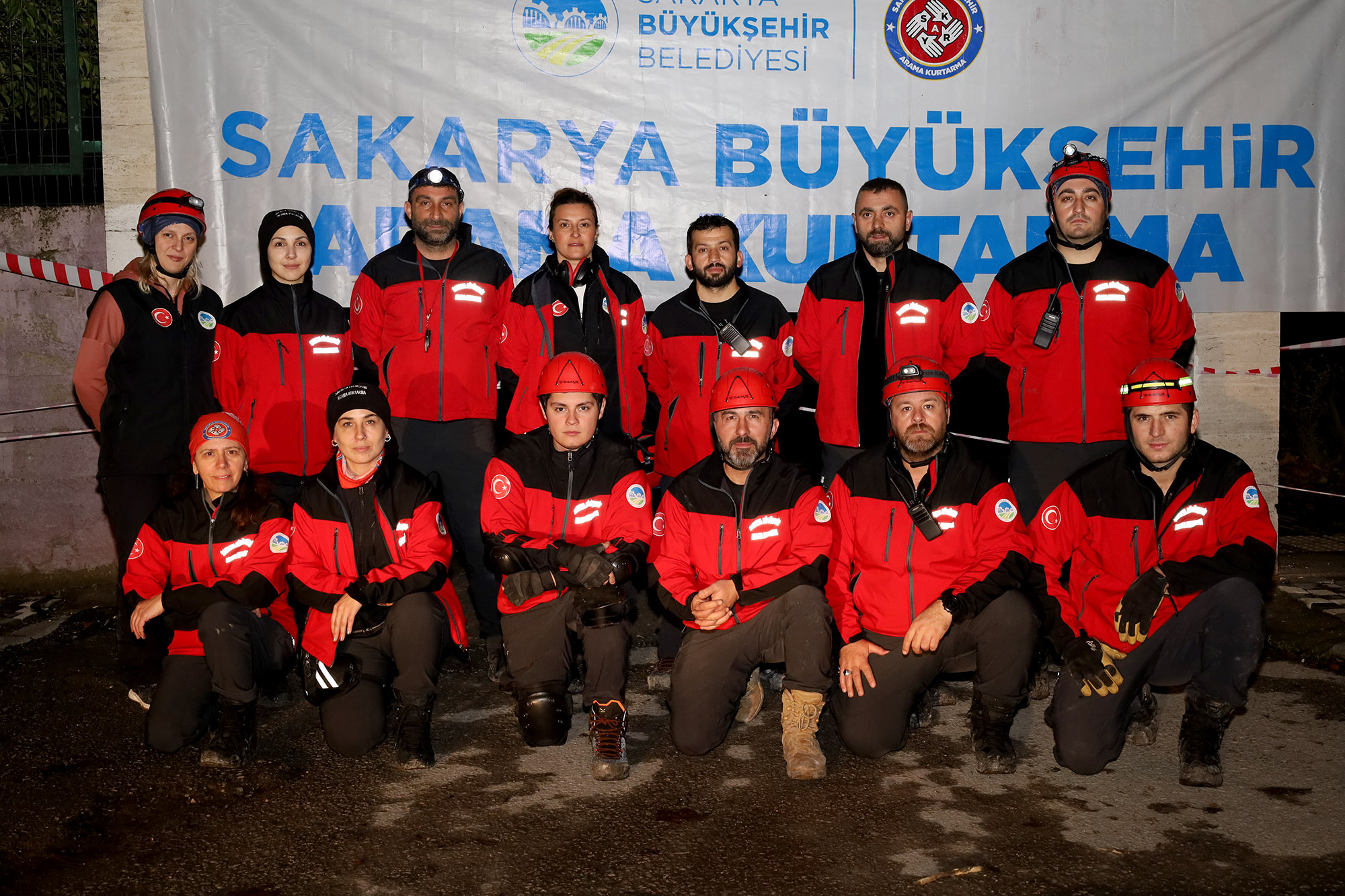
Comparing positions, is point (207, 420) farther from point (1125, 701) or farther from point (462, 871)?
point (1125, 701)

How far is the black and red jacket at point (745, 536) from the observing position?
4.14 metres

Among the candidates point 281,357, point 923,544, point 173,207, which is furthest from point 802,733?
point 173,207

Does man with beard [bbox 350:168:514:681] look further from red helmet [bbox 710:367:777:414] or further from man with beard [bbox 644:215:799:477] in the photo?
red helmet [bbox 710:367:777:414]

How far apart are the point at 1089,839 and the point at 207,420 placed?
3.71 metres

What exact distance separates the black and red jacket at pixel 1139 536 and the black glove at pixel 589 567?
66.3 inches

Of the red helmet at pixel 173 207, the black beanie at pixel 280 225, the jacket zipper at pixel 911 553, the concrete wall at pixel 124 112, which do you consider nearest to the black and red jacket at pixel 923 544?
the jacket zipper at pixel 911 553

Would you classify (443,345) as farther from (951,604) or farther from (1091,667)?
(1091,667)

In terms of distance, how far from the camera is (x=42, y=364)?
6.65 meters

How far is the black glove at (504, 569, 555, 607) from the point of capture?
4094mm

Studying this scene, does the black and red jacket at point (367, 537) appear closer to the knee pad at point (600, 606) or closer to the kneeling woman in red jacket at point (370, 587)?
the kneeling woman in red jacket at point (370, 587)

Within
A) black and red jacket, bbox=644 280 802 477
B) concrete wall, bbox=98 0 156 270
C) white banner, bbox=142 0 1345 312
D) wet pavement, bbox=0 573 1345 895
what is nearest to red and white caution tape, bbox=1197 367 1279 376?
white banner, bbox=142 0 1345 312

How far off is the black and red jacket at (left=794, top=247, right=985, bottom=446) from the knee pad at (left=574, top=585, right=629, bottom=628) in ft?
5.35

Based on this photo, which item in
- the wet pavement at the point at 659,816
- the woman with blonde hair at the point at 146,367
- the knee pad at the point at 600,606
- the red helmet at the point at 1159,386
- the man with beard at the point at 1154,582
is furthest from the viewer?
the woman with blonde hair at the point at 146,367

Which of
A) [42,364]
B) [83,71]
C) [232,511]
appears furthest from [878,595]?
[83,71]
